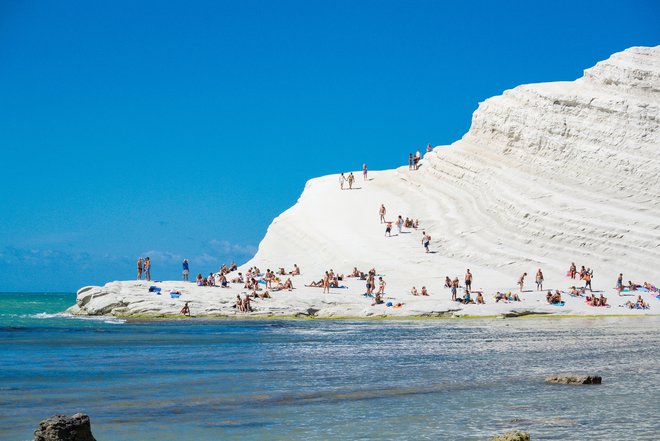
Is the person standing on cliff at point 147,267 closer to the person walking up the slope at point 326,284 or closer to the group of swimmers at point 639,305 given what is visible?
the person walking up the slope at point 326,284

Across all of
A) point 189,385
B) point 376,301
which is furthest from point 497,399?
point 376,301

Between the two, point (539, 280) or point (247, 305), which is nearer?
point (247, 305)

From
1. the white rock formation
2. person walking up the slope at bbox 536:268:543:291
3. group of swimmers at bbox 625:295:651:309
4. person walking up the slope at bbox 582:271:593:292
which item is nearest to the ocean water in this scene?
group of swimmers at bbox 625:295:651:309

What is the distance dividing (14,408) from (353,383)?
5.38 metres

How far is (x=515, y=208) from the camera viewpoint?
44031mm

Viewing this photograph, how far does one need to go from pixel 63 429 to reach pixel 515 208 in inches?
1527

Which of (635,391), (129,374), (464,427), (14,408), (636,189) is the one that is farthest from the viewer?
(636,189)

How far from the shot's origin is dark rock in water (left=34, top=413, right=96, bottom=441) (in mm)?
7391

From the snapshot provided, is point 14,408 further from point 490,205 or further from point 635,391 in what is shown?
point 490,205

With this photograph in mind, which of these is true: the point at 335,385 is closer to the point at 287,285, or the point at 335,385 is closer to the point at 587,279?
the point at 287,285

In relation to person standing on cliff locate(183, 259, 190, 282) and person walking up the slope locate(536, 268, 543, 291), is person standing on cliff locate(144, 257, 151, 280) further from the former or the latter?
person walking up the slope locate(536, 268, 543, 291)

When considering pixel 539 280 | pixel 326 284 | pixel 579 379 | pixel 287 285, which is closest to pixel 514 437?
pixel 579 379

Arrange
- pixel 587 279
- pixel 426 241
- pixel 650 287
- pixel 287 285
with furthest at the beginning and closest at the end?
pixel 426 241
pixel 287 285
pixel 650 287
pixel 587 279

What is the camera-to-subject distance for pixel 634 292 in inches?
1426
